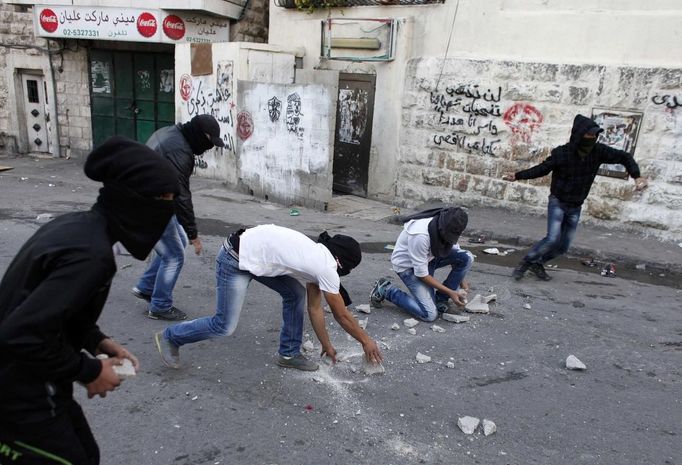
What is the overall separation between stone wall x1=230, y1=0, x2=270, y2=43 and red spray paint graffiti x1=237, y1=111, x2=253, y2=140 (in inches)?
119

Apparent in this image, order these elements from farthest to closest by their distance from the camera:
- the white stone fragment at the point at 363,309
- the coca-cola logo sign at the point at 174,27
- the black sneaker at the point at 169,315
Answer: the coca-cola logo sign at the point at 174,27, the white stone fragment at the point at 363,309, the black sneaker at the point at 169,315

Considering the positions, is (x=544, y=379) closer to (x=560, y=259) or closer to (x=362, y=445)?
(x=362, y=445)

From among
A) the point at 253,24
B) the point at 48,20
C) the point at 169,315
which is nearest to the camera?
the point at 169,315

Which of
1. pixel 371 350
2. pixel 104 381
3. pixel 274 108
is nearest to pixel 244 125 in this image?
pixel 274 108

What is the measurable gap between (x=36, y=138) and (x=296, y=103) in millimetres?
8535

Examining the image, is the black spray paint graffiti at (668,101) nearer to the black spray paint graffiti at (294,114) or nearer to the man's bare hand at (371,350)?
the black spray paint graffiti at (294,114)

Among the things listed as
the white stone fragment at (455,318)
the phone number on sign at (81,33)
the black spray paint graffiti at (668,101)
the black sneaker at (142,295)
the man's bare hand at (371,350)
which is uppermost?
the phone number on sign at (81,33)

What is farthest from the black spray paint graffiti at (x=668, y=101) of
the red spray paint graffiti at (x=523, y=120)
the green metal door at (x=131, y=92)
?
the green metal door at (x=131, y=92)

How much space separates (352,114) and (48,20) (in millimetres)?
7386

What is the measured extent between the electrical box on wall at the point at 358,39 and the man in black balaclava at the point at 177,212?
234 inches

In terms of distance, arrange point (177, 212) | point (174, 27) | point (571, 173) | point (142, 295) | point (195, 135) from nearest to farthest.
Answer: point (177, 212) → point (195, 135) → point (142, 295) → point (571, 173) → point (174, 27)

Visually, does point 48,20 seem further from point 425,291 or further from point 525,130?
point 425,291

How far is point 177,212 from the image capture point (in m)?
4.25

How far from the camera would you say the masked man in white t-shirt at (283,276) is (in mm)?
3221
